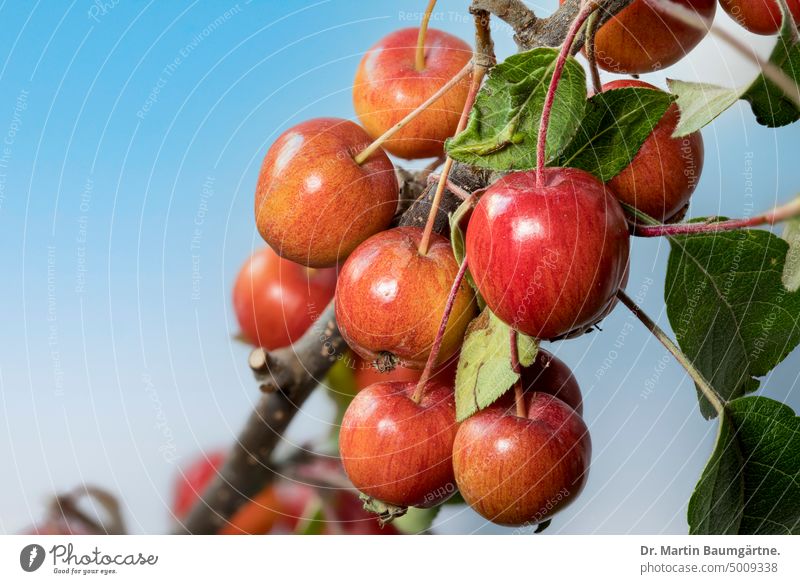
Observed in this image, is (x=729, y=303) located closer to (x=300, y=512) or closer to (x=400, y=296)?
(x=400, y=296)

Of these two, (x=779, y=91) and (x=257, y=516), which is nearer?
(x=779, y=91)

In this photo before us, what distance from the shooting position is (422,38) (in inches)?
14.4

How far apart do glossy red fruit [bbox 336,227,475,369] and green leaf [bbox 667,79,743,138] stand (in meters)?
0.10

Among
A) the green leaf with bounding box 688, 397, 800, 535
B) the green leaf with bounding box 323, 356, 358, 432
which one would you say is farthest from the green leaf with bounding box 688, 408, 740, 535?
the green leaf with bounding box 323, 356, 358, 432

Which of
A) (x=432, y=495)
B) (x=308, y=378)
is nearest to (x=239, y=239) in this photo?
(x=308, y=378)

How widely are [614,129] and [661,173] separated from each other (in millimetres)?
28

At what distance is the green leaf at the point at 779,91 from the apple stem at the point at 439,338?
0.14 m

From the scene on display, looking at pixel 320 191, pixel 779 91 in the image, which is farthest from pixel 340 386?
pixel 779 91

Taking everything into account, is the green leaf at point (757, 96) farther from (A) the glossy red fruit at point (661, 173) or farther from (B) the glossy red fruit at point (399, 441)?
(B) the glossy red fruit at point (399, 441)

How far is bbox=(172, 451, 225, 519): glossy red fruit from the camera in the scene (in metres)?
0.48

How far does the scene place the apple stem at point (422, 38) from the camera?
14.0 inches

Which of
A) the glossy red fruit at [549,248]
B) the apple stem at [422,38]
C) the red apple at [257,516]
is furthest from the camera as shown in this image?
the red apple at [257,516]

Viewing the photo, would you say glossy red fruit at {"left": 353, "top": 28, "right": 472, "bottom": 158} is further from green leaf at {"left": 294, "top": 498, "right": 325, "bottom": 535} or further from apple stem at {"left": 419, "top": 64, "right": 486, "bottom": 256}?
green leaf at {"left": 294, "top": 498, "right": 325, "bottom": 535}
